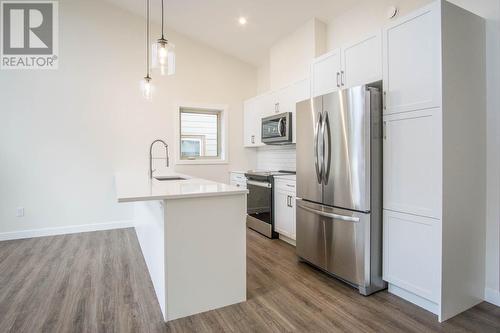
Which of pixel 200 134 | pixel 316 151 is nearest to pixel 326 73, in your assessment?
pixel 316 151

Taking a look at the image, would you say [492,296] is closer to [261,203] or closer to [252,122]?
[261,203]

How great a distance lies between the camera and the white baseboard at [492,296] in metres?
2.22

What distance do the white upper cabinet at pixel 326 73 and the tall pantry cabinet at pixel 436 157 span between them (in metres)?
0.57

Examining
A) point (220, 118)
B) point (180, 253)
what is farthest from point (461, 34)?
point (220, 118)

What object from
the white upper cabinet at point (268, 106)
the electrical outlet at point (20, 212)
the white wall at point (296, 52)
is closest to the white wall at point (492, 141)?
the white wall at point (296, 52)

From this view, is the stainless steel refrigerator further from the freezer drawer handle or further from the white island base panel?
the white island base panel

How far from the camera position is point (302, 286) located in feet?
8.38

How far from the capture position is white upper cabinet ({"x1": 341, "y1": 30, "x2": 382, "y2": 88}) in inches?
97.2

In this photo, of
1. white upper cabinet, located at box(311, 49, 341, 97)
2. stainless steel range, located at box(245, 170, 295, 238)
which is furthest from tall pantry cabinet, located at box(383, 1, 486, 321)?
stainless steel range, located at box(245, 170, 295, 238)

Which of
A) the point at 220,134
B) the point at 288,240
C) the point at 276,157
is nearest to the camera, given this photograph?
the point at 288,240

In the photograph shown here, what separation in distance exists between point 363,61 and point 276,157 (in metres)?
2.49

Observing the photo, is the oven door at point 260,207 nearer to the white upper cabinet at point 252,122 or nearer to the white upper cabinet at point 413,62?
the white upper cabinet at point 252,122

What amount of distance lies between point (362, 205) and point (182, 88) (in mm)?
3776

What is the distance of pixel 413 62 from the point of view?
7.10 feet
